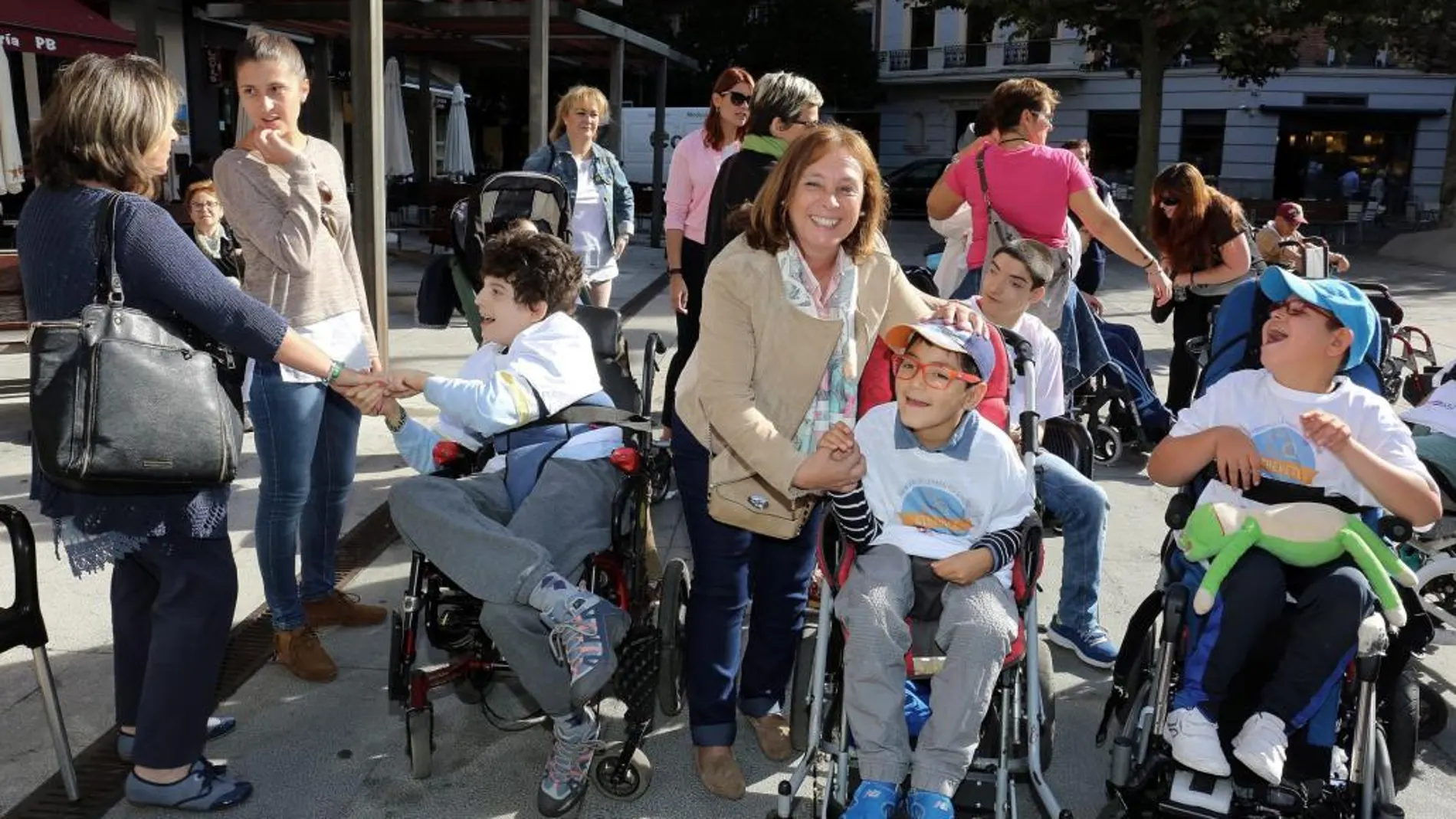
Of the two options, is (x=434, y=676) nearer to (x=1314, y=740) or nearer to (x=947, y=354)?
(x=947, y=354)

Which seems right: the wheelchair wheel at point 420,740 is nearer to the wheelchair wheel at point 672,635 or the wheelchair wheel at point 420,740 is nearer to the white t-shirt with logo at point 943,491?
the wheelchair wheel at point 672,635

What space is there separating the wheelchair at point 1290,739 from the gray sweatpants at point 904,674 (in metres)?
0.44

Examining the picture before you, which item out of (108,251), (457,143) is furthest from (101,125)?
(457,143)

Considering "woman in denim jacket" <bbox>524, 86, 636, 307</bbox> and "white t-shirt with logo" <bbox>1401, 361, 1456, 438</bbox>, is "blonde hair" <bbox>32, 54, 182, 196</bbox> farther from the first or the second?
"white t-shirt with logo" <bbox>1401, 361, 1456, 438</bbox>

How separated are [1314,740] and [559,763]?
1933 mm

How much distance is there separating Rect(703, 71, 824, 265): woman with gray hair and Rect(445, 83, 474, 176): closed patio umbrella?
577 inches

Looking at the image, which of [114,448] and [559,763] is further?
[559,763]

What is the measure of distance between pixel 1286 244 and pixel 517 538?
6730 millimetres

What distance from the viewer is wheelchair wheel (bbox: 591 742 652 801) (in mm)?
3281

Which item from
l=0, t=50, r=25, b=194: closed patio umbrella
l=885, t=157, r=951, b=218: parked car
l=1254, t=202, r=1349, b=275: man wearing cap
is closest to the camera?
l=1254, t=202, r=1349, b=275: man wearing cap

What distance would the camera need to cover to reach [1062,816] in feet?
9.59

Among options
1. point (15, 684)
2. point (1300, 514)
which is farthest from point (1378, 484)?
point (15, 684)

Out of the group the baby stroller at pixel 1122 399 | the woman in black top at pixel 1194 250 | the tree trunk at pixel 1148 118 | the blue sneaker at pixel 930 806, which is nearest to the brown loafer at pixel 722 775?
the blue sneaker at pixel 930 806

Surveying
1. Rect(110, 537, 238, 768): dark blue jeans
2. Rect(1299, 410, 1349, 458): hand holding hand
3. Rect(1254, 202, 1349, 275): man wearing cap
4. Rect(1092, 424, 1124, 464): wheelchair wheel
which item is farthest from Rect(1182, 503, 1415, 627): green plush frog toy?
Rect(1254, 202, 1349, 275): man wearing cap
